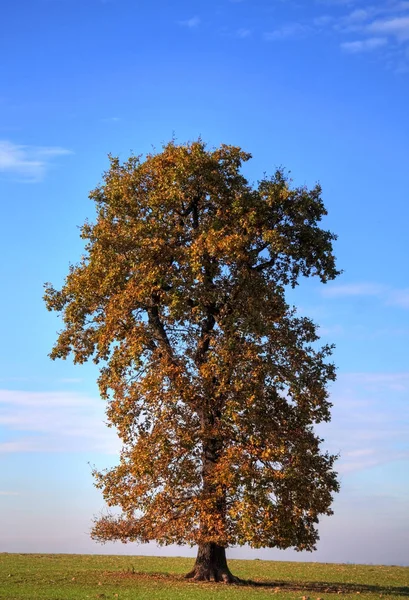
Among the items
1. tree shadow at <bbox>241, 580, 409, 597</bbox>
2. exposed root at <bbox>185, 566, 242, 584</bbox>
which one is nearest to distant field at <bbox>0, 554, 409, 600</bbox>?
tree shadow at <bbox>241, 580, 409, 597</bbox>

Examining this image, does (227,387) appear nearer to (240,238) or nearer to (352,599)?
(240,238)

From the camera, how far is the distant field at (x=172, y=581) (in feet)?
98.1


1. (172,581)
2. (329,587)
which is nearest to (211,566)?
(172,581)

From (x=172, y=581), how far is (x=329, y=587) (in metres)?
7.44

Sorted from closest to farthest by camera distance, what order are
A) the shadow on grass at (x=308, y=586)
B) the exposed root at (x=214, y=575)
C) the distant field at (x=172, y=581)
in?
the distant field at (x=172, y=581) < the shadow on grass at (x=308, y=586) < the exposed root at (x=214, y=575)

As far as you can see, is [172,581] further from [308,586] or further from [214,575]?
[308,586]

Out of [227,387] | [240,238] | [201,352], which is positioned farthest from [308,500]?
[240,238]

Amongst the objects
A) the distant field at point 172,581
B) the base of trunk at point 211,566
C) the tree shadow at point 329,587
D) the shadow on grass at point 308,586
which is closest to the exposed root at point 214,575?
the base of trunk at point 211,566

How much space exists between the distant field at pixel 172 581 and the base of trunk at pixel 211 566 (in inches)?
36.4

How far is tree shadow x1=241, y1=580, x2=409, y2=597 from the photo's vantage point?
1362 inches

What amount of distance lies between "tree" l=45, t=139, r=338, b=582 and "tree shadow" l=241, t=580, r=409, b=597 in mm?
1858

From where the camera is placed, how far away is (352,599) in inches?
1207

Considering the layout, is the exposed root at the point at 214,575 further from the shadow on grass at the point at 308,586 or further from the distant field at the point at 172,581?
the distant field at the point at 172,581

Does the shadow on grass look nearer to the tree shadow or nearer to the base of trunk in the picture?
the tree shadow
